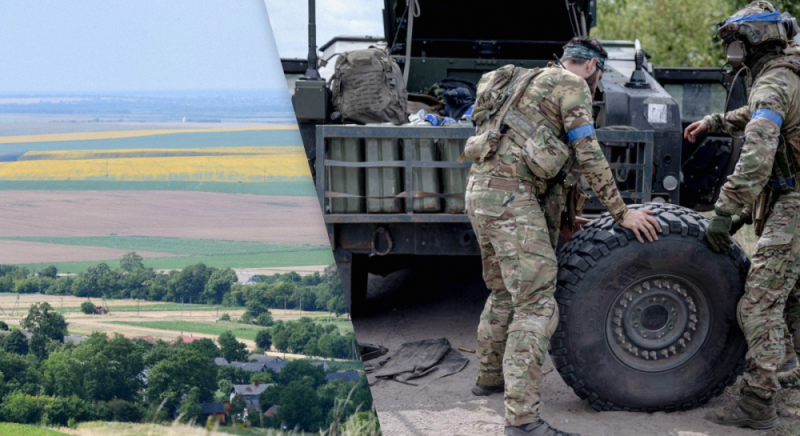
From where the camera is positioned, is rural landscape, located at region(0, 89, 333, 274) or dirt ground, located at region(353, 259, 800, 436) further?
dirt ground, located at region(353, 259, 800, 436)

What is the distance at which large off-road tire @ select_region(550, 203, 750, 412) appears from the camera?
396 cm

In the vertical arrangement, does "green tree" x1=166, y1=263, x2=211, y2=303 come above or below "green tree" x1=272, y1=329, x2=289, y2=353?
A: above

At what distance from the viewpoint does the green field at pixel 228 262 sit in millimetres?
1927

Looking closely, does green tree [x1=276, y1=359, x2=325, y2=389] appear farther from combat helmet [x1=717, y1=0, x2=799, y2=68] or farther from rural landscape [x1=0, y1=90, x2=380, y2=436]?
combat helmet [x1=717, y1=0, x2=799, y2=68]

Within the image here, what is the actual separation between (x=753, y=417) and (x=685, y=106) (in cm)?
408

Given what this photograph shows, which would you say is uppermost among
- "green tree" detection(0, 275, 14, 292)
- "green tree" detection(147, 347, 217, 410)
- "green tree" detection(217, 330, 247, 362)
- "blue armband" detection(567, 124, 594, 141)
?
"blue armband" detection(567, 124, 594, 141)

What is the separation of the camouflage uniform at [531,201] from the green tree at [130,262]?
1995 millimetres

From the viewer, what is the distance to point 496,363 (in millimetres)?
4273

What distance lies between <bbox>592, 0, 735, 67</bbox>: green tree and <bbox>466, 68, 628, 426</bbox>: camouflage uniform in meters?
14.2

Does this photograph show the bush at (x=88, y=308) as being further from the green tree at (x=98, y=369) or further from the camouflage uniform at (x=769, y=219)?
the camouflage uniform at (x=769, y=219)

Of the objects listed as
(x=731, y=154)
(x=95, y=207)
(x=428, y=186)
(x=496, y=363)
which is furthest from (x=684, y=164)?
(x=95, y=207)

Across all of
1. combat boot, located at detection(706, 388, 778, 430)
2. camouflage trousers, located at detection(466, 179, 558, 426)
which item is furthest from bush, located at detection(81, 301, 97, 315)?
combat boot, located at detection(706, 388, 778, 430)

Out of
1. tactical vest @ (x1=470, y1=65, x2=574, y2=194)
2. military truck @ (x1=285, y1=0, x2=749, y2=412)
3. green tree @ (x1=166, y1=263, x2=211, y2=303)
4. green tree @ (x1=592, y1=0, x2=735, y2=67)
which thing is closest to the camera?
green tree @ (x1=166, y1=263, x2=211, y2=303)

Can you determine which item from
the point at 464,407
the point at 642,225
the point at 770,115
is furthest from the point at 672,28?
the point at 464,407
